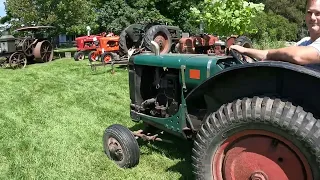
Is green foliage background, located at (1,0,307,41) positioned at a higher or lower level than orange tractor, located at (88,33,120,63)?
higher

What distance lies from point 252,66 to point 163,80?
1493 millimetres

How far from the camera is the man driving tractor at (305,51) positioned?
1938 mm

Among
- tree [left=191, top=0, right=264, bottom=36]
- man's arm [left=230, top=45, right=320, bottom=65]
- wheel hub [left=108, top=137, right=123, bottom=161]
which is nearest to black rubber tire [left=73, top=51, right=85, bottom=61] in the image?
tree [left=191, top=0, right=264, bottom=36]

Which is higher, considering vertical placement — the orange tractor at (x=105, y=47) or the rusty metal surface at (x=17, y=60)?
the orange tractor at (x=105, y=47)

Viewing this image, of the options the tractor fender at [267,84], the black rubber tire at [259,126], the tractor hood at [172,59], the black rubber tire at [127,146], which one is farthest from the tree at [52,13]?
the black rubber tire at [259,126]

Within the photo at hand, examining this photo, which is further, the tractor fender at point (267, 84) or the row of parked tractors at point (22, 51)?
the row of parked tractors at point (22, 51)

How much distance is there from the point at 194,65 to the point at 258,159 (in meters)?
1.09

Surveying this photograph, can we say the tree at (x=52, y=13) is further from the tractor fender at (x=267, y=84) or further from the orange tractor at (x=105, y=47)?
the tractor fender at (x=267, y=84)

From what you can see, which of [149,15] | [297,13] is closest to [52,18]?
[149,15]

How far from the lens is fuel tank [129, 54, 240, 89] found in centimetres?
278

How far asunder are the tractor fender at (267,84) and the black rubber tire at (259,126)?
0.10 metres

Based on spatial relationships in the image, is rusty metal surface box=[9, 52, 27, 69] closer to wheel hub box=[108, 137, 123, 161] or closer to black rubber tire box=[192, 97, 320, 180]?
wheel hub box=[108, 137, 123, 161]

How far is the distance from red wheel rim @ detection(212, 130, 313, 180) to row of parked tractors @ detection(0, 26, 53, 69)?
12.5 meters

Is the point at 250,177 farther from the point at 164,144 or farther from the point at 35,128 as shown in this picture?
the point at 35,128
